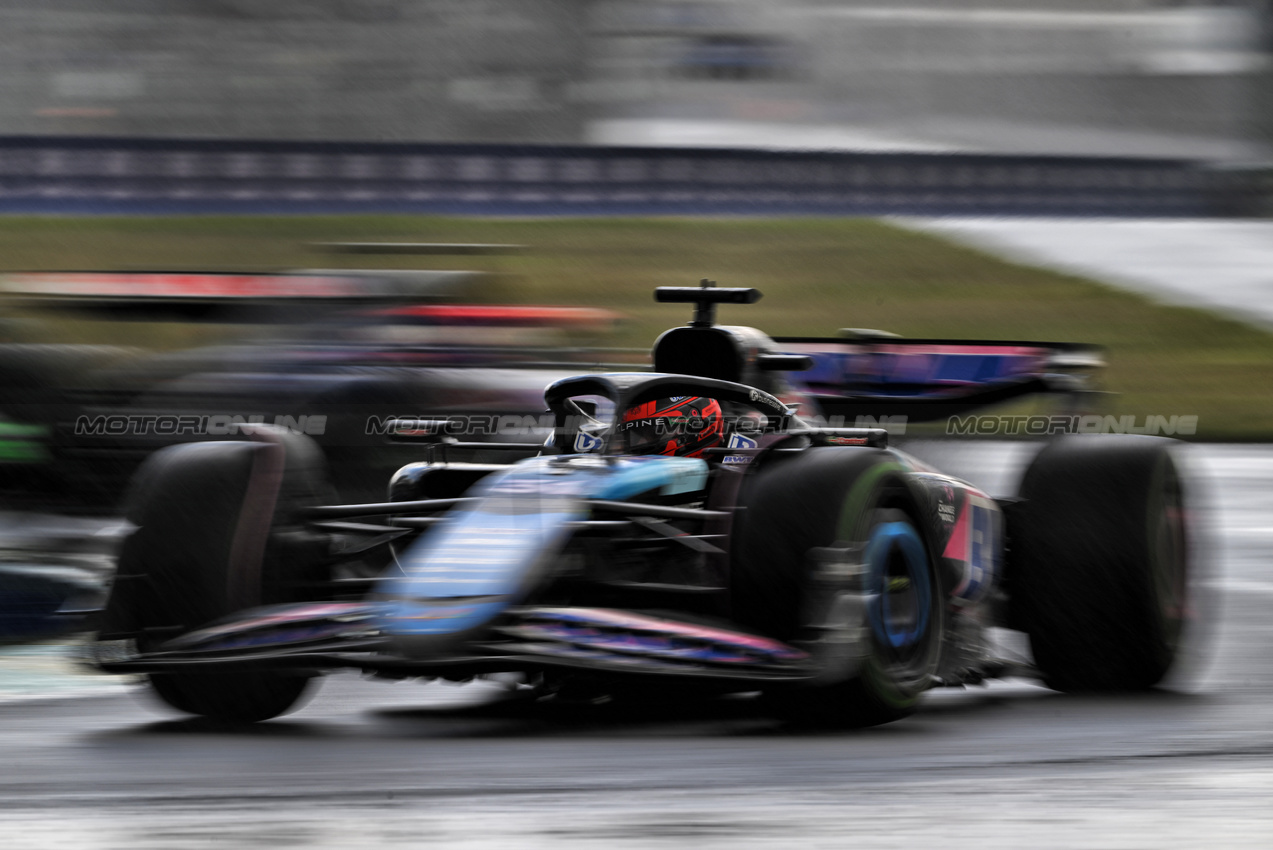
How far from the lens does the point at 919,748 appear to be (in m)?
5.43

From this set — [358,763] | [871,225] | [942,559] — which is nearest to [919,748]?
[942,559]

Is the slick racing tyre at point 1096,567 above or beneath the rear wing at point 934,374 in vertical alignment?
beneath

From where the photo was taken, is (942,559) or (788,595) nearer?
(788,595)

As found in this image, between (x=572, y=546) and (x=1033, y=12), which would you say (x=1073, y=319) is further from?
(x=572, y=546)

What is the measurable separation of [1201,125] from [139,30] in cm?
2396

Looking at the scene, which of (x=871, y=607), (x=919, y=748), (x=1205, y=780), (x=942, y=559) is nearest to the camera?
(x=1205, y=780)

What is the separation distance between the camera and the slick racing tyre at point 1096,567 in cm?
695

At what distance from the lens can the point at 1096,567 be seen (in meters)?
6.99

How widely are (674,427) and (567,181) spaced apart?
23.5 metres

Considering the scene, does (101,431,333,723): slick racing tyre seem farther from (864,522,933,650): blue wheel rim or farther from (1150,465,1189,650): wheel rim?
(1150,465,1189,650): wheel rim
